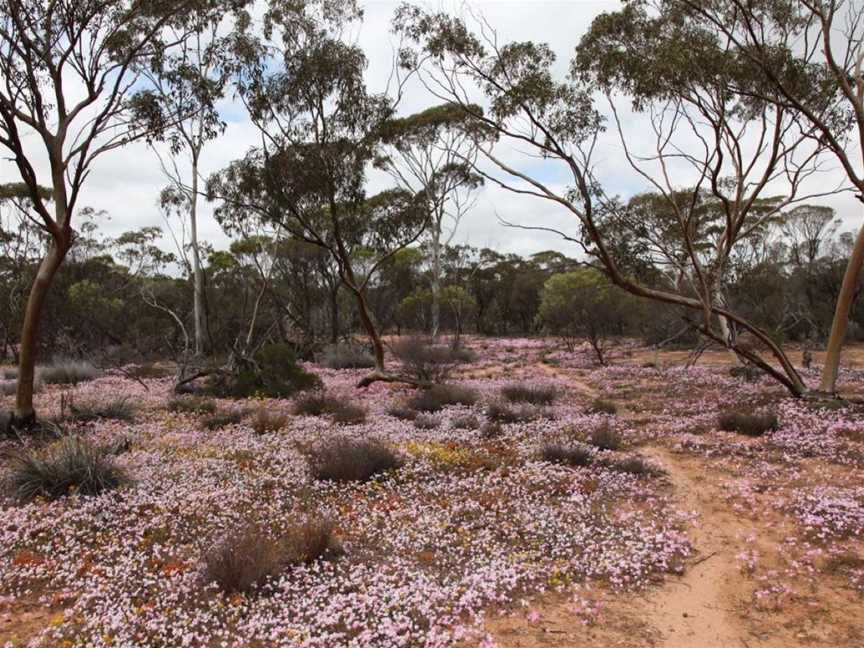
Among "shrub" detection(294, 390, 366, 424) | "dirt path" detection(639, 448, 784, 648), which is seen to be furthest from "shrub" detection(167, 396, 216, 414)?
"dirt path" detection(639, 448, 784, 648)

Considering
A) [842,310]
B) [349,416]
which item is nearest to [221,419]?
[349,416]

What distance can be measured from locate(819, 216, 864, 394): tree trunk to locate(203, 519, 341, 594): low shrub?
11324 mm

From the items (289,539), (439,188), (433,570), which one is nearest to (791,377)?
(433,570)

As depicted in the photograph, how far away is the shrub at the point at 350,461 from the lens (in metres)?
8.18

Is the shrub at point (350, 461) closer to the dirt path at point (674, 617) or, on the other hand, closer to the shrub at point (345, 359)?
the dirt path at point (674, 617)

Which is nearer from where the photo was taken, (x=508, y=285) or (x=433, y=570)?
(x=433, y=570)

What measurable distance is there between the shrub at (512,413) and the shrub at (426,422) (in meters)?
1.16

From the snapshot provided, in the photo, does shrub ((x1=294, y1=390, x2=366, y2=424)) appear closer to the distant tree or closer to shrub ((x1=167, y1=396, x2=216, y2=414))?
shrub ((x1=167, y1=396, x2=216, y2=414))

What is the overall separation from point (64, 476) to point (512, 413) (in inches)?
314

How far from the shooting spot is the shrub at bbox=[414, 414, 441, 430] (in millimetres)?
11867

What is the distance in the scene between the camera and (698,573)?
5414 mm

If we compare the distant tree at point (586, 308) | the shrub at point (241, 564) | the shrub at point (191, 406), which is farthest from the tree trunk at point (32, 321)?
the distant tree at point (586, 308)

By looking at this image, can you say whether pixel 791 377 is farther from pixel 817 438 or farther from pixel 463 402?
pixel 463 402

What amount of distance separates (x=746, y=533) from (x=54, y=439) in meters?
10.6
